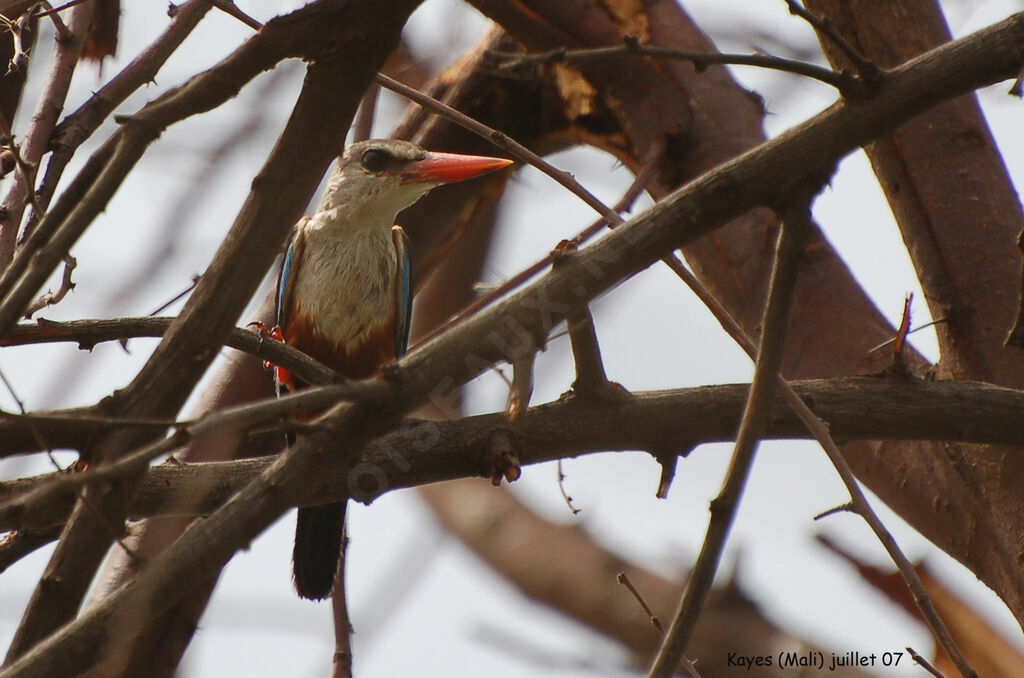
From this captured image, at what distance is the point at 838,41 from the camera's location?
63.7 inches

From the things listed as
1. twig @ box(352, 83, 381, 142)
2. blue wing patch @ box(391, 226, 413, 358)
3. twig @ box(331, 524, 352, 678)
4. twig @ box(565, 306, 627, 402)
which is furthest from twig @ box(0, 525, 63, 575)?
twig @ box(352, 83, 381, 142)

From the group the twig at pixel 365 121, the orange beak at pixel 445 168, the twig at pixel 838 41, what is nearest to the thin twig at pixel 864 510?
the twig at pixel 838 41

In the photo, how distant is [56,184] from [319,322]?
1490 mm

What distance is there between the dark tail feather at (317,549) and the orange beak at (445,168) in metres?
1.13

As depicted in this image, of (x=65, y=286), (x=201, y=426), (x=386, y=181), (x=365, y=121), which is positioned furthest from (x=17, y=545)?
(x=365, y=121)

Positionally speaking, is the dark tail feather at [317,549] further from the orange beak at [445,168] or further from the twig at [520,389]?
the twig at [520,389]

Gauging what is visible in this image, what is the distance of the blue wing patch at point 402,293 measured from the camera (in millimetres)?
3771

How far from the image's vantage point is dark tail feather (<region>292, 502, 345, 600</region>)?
133 inches

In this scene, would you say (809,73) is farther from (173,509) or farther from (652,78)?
(652,78)

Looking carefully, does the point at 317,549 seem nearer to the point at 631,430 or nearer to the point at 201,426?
the point at 631,430

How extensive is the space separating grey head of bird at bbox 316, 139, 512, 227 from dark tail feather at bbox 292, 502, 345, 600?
1.02 m

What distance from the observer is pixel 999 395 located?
220cm

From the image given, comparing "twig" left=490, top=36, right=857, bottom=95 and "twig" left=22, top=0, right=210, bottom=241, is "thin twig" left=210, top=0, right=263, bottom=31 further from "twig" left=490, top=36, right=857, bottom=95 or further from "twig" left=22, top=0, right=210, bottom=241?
"twig" left=490, top=36, right=857, bottom=95

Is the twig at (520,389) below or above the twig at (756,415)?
above
